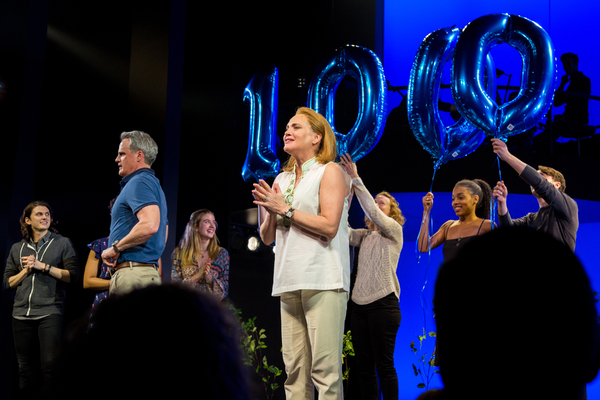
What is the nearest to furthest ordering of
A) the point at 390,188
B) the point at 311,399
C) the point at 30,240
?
the point at 311,399 < the point at 30,240 < the point at 390,188

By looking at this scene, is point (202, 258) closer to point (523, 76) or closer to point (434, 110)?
point (434, 110)

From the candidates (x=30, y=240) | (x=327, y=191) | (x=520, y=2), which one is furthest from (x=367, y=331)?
(x=520, y=2)

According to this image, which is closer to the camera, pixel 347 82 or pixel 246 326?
pixel 246 326

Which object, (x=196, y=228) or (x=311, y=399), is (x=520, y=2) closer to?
(x=196, y=228)

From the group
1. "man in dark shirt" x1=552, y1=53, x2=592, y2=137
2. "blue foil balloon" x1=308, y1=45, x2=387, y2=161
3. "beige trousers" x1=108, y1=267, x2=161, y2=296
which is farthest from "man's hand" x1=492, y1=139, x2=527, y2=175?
"man in dark shirt" x1=552, y1=53, x2=592, y2=137

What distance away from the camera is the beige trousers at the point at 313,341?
2031 mm

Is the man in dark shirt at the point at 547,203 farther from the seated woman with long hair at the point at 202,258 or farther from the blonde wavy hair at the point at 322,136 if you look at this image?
the seated woman with long hair at the point at 202,258

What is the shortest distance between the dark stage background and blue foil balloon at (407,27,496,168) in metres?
1.81

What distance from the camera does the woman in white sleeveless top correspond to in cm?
204

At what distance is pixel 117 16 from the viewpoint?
5.11 metres

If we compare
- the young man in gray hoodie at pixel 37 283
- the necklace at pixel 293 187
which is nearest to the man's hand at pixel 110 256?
the necklace at pixel 293 187

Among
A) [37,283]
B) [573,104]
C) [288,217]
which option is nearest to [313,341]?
[288,217]

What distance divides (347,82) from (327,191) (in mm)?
4534

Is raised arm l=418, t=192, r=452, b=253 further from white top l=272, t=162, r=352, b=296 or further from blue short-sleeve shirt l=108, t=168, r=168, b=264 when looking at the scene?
blue short-sleeve shirt l=108, t=168, r=168, b=264
